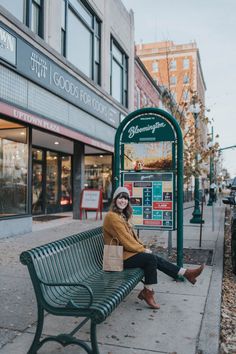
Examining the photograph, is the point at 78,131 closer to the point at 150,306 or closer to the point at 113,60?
the point at 113,60

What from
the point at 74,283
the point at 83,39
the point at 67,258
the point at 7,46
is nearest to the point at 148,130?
the point at 67,258

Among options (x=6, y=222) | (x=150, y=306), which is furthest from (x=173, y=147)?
(x=6, y=222)

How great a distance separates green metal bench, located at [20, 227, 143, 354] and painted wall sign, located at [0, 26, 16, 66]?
6.23 metres

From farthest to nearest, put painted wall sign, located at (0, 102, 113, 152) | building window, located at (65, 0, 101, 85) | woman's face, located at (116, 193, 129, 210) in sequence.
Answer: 1. building window, located at (65, 0, 101, 85)
2. painted wall sign, located at (0, 102, 113, 152)
3. woman's face, located at (116, 193, 129, 210)

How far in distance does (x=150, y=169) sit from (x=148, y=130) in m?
0.70

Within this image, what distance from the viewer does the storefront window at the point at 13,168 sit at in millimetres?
10531

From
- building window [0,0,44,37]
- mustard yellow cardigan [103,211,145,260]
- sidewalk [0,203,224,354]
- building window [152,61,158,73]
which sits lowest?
sidewalk [0,203,224,354]

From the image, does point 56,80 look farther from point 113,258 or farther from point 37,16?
point 113,258

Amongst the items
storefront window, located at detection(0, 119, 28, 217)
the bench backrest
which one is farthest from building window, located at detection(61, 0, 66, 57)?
the bench backrest

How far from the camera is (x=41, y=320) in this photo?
11.1 ft

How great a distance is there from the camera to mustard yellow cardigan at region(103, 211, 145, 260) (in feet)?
15.2

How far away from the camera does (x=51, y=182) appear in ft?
60.7

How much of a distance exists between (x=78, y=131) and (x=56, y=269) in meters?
10.3

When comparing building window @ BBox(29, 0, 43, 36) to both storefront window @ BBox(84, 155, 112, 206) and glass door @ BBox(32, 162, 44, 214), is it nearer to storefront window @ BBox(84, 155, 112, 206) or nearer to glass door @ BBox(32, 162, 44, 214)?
glass door @ BBox(32, 162, 44, 214)
